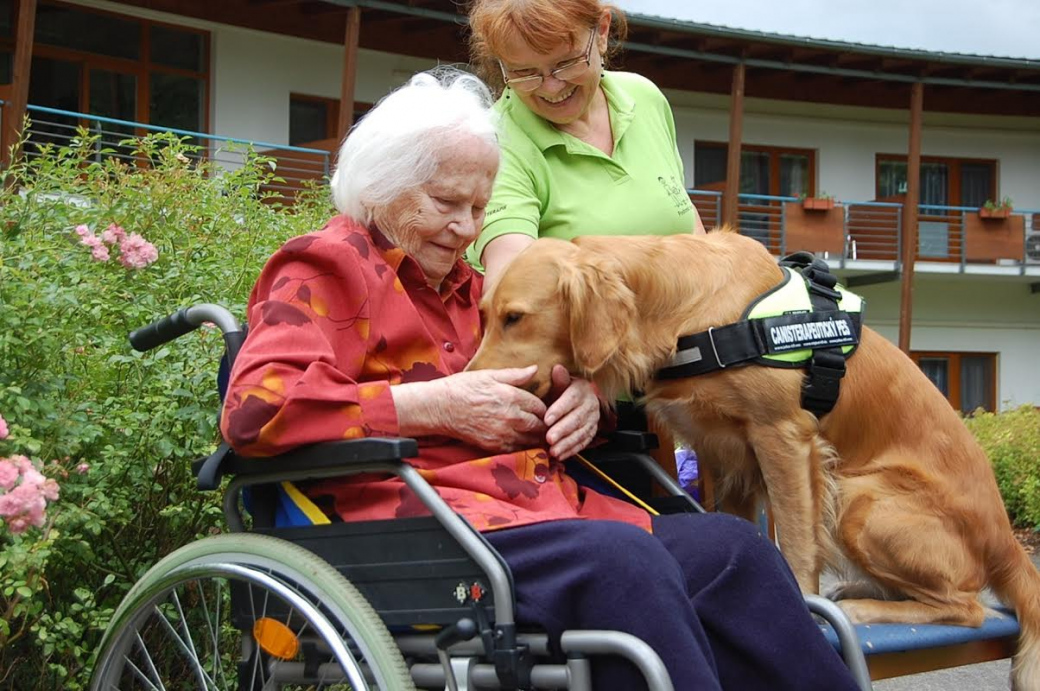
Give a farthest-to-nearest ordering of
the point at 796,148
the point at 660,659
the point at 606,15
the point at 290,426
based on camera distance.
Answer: the point at 796,148 → the point at 606,15 → the point at 290,426 → the point at 660,659

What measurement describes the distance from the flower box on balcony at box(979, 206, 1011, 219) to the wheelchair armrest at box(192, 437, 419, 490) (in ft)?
66.3

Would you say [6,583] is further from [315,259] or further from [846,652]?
[846,652]

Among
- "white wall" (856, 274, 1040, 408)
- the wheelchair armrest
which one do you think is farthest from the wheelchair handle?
"white wall" (856, 274, 1040, 408)

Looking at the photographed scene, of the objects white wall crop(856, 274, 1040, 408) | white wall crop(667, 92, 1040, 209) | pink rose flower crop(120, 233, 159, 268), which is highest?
white wall crop(667, 92, 1040, 209)

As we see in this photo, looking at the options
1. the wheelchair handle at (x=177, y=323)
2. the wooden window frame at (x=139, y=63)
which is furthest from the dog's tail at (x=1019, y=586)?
the wooden window frame at (x=139, y=63)

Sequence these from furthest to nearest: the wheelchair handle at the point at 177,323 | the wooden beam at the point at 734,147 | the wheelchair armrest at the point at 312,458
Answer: the wooden beam at the point at 734,147 → the wheelchair handle at the point at 177,323 → the wheelchair armrest at the point at 312,458

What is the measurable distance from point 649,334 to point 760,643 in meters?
0.97

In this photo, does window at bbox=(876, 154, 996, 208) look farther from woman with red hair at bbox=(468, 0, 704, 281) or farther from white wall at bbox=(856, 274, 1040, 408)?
woman with red hair at bbox=(468, 0, 704, 281)

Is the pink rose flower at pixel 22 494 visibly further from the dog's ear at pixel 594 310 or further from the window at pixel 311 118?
the window at pixel 311 118

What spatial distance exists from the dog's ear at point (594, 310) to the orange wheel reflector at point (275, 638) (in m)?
0.96

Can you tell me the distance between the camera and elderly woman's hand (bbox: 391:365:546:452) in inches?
93.5

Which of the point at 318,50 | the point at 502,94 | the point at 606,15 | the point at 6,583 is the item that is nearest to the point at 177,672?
the point at 6,583

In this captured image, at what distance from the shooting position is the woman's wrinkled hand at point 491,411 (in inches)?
95.4

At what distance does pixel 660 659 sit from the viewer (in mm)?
1972
